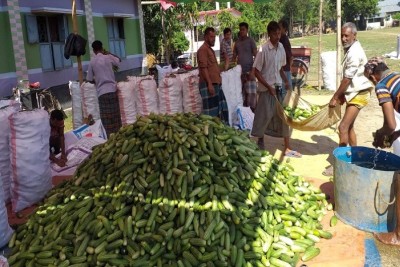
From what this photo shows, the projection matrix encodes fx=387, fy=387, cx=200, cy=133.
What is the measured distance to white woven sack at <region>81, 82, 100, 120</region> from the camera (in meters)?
6.78

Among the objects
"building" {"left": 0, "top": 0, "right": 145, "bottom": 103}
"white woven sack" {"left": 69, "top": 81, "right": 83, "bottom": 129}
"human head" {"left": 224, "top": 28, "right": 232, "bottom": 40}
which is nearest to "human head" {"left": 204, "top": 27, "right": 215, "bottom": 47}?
"white woven sack" {"left": 69, "top": 81, "right": 83, "bottom": 129}

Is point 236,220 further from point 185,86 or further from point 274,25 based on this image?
point 185,86

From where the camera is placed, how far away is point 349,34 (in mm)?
4520

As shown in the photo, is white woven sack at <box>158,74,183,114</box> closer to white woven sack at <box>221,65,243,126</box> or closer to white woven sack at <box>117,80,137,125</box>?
white woven sack at <box>117,80,137,125</box>

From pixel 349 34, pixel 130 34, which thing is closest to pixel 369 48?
pixel 130 34

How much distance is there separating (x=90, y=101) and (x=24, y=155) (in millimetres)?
2819

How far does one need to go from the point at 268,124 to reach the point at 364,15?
73572 mm

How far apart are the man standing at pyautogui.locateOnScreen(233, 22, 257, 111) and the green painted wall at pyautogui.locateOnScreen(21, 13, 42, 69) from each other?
→ 5571 mm

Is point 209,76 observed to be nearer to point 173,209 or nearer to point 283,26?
point 283,26

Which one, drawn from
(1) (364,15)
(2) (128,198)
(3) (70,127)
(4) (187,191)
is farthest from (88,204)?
(1) (364,15)

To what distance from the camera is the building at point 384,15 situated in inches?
3075

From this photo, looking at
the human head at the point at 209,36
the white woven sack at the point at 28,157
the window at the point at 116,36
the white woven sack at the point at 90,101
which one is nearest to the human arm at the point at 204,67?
the human head at the point at 209,36

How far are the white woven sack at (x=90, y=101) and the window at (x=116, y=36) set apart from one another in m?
8.08

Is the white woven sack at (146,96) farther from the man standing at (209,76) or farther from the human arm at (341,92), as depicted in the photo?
the human arm at (341,92)
